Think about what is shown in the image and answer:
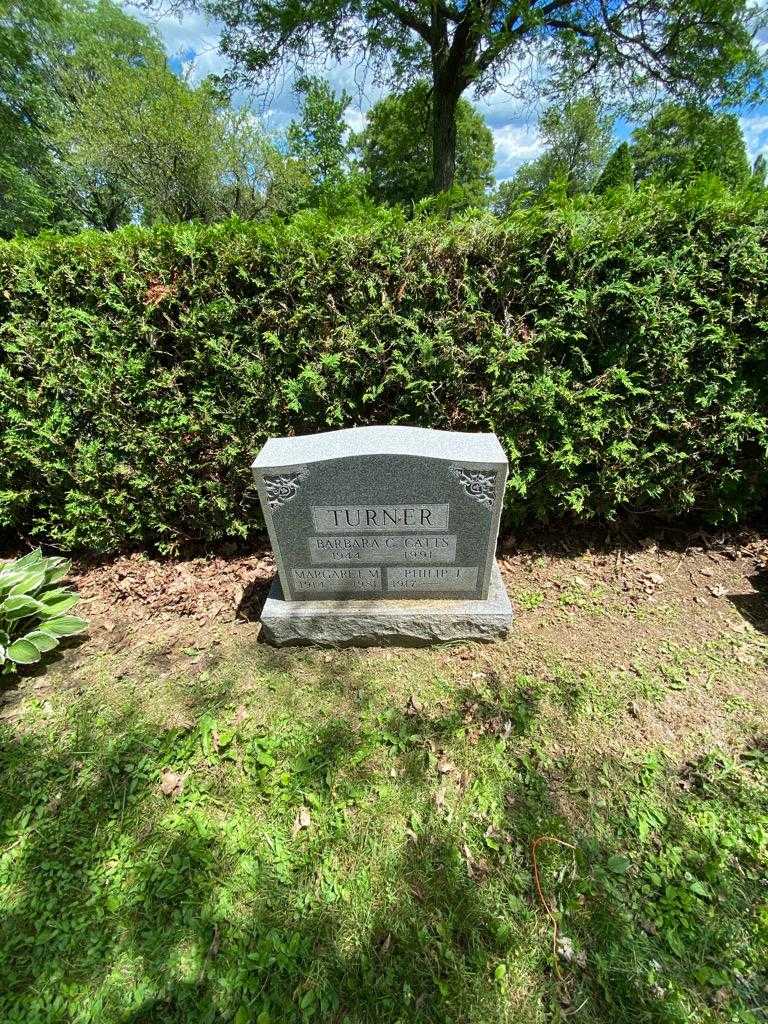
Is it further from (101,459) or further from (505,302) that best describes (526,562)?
(101,459)

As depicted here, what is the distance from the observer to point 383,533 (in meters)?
2.69

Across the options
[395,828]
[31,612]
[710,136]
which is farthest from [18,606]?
[710,136]

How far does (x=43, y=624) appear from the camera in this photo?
2871 millimetres

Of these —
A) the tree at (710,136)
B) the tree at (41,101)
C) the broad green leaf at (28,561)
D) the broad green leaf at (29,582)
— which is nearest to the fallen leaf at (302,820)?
the broad green leaf at (29,582)

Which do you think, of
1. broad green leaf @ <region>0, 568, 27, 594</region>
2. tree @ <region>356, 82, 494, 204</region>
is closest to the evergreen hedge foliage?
broad green leaf @ <region>0, 568, 27, 594</region>

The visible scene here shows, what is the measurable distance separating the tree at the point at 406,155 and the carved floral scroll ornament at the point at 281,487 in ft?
68.2

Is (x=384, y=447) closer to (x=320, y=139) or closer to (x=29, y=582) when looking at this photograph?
(x=29, y=582)

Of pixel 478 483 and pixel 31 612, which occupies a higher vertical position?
pixel 478 483

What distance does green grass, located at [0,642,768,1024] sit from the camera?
1533 mm

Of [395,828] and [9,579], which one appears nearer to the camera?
[395,828]

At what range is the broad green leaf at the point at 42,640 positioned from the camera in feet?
8.98

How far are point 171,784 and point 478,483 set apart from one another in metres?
2.17

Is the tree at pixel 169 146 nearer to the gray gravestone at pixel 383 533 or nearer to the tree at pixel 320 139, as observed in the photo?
the tree at pixel 320 139

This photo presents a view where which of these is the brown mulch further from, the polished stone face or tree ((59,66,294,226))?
tree ((59,66,294,226))
